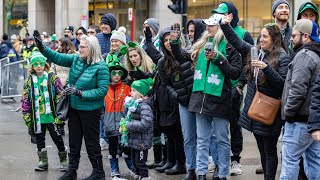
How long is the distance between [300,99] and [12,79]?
1538cm

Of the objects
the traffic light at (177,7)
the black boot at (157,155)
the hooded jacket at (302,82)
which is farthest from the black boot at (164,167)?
the traffic light at (177,7)

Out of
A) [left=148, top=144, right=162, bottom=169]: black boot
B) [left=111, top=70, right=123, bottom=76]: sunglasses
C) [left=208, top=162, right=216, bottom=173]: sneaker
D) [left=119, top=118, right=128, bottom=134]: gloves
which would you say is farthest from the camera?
[left=148, top=144, right=162, bottom=169]: black boot

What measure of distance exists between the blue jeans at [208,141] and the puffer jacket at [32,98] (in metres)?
2.54

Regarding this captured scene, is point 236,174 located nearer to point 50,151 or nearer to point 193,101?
point 193,101

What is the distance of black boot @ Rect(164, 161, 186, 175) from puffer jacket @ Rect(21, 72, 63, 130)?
1868 millimetres

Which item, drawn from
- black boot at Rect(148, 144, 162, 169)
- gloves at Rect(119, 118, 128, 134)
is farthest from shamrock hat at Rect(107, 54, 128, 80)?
black boot at Rect(148, 144, 162, 169)

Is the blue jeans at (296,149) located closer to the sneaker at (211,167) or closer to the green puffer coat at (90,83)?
the sneaker at (211,167)

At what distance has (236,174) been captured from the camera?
10.2m

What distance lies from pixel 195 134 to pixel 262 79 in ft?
5.94

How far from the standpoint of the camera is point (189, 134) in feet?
31.7

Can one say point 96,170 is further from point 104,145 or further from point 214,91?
point 104,145

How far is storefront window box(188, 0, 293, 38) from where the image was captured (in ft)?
136

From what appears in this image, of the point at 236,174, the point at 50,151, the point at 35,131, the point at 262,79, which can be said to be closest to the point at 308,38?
the point at 262,79

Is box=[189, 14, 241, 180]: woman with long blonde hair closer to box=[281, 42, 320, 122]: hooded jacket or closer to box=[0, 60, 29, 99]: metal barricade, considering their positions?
box=[281, 42, 320, 122]: hooded jacket
